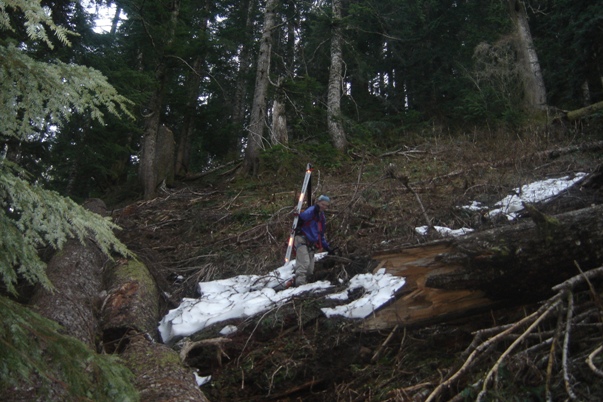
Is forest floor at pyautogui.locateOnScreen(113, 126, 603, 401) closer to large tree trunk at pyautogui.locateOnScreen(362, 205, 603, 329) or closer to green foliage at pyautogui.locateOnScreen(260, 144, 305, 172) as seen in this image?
green foliage at pyautogui.locateOnScreen(260, 144, 305, 172)

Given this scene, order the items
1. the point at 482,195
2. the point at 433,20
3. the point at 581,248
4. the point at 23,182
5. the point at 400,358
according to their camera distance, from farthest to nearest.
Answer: the point at 433,20 < the point at 482,195 < the point at 400,358 < the point at 581,248 < the point at 23,182

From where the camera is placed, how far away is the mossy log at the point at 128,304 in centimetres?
601

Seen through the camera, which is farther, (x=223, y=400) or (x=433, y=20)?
(x=433, y=20)

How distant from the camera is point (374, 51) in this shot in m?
22.6

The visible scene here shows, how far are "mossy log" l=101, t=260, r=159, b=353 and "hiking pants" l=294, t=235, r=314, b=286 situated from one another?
2053 mm

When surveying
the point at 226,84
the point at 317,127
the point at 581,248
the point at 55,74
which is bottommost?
the point at 581,248

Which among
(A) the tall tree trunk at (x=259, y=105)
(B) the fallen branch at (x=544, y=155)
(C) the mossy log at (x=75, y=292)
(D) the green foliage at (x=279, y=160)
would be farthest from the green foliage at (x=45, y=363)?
(A) the tall tree trunk at (x=259, y=105)

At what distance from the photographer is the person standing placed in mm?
7414

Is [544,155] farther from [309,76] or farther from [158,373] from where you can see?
[158,373]

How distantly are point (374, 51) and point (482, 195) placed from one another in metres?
14.7

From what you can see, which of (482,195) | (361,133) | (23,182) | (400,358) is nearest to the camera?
(23,182)

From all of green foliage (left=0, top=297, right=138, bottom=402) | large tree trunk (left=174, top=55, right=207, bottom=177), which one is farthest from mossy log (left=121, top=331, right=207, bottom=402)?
large tree trunk (left=174, top=55, right=207, bottom=177)

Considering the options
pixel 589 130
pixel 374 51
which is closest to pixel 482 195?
pixel 589 130

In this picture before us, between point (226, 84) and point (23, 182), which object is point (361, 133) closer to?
point (226, 84)
